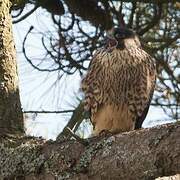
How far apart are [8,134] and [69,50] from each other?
1.85 m

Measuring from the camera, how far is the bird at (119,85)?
3.35 metres

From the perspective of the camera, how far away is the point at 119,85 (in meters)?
3.34

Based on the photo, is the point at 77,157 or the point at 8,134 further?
the point at 8,134

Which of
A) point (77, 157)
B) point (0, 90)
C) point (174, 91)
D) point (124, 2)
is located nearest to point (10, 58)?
point (0, 90)

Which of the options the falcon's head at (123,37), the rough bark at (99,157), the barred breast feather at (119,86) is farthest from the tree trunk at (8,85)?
the falcon's head at (123,37)

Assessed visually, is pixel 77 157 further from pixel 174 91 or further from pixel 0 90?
pixel 174 91

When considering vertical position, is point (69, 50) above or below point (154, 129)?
Result: above

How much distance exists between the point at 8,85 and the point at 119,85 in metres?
0.99

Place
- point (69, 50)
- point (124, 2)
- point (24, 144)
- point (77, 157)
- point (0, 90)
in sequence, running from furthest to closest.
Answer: point (69, 50) < point (124, 2) < point (0, 90) < point (24, 144) < point (77, 157)

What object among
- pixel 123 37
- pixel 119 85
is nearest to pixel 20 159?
pixel 119 85

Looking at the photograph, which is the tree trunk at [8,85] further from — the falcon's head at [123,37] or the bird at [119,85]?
the falcon's head at [123,37]

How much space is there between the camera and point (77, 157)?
2061mm

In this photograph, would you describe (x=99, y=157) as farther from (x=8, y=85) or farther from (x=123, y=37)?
(x=123, y=37)

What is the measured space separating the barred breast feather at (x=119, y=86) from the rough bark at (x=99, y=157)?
1.12 metres
